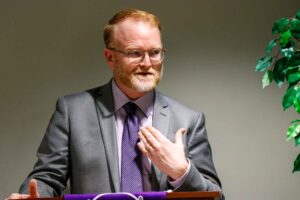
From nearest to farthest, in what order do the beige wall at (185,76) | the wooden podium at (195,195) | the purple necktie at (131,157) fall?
the wooden podium at (195,195) → the purple necktie at (131,157) → the beige wall at (185,76)

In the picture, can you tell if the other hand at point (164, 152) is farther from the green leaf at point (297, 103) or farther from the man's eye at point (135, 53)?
the green leaf at point (297, 103)

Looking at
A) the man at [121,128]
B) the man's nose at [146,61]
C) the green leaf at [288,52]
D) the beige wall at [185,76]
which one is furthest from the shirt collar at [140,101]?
the green leaf at [288,52]

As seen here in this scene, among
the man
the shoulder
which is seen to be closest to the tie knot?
the man

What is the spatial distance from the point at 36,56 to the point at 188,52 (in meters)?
0.79

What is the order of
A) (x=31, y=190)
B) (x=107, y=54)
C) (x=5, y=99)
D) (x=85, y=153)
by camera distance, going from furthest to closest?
1. (x=5, y=99)
2. (x=107, y=54)
3. (x=85, y=153)
4. (x=31, y=190)

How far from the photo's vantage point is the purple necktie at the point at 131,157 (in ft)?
6.73

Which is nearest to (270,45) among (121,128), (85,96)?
(121,128)

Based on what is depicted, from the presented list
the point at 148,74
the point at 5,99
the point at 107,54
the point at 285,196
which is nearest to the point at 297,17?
the point at 148,74

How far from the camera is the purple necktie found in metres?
2.05

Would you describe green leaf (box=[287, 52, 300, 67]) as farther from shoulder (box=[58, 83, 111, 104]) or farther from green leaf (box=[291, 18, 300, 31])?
shoulder (box=[58, 83, 111, 104])

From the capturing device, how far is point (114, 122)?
2.18 meters

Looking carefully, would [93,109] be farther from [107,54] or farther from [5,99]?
[5,99]

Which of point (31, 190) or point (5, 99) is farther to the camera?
point (5, 99)

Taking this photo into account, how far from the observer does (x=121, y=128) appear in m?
2.19
